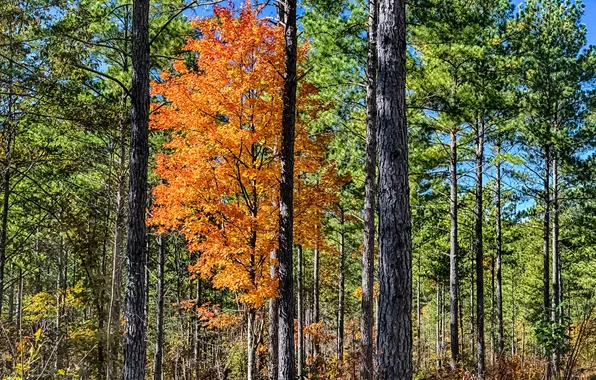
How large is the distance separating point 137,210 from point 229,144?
10.8 feet

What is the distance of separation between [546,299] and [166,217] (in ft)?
45.7

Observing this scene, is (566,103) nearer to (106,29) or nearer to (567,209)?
(567,209)

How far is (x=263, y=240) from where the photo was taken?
9.06m

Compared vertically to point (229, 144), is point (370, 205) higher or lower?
lower

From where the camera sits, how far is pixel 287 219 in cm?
673

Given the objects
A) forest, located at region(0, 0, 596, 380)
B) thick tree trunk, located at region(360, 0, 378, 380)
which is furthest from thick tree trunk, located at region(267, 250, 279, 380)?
thick tree trunk, located at region(360, 0, 378, 380)

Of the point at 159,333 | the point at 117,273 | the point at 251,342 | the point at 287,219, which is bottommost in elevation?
the point at 159,333

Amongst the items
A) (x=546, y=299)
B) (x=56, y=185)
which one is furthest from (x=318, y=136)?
(x=546, y=299)

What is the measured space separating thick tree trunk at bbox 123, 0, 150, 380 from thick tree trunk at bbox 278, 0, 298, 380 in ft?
6.18

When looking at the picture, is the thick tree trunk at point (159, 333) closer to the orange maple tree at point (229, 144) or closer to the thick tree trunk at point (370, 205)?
the orange maple tree at point (229, 144)

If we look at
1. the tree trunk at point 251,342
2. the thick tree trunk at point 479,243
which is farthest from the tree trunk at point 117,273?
the thick tree trunk at point 479,243

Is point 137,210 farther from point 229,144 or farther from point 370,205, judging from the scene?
point 370,205

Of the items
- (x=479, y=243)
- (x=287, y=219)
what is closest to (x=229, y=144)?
(x=287, y=219)

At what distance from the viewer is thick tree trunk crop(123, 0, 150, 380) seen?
5.65 meters
